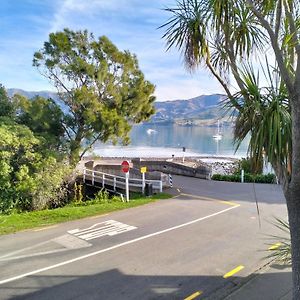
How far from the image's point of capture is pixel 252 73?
4207 mm

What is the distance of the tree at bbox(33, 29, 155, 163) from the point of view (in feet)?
63.0

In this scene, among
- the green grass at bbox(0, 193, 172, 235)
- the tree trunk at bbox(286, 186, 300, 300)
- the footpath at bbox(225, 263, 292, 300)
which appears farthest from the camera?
the green grass at bbox(0, 193, 172, 235)

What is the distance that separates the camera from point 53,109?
62.8ft

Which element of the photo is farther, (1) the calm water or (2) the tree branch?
(1) the calm water

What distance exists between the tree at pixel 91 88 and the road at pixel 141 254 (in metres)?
6.69

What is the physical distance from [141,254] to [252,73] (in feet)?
21.1

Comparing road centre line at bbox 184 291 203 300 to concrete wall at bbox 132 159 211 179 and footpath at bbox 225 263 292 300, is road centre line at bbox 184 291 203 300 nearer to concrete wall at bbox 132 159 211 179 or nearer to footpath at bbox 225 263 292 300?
footpath at bbox 225 263 292 300

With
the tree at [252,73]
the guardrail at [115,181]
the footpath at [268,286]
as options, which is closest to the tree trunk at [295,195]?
the tree at [252,73]

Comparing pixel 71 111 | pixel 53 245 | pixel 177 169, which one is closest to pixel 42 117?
pixel 71 111

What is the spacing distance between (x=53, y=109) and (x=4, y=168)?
5.87 m

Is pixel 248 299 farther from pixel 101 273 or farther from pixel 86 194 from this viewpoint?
pixel 86 194

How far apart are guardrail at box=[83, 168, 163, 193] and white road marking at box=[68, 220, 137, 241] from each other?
21.7 feet

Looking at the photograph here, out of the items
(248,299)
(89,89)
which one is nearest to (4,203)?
(89,89)

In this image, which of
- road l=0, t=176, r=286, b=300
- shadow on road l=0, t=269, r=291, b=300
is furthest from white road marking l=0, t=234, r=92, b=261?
shadow on road l=0, t=269, r=291, b=300
